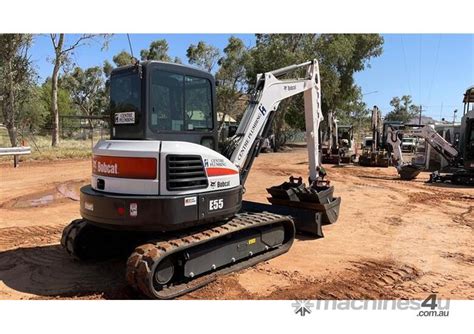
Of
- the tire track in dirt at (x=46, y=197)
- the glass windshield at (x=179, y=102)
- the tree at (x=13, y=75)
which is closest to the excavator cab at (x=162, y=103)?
the glass windshield at (x=179, y=102)

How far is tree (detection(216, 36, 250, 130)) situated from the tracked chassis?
31.2m

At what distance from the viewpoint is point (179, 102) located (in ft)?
18.2

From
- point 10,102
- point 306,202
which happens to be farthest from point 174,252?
point 10,102

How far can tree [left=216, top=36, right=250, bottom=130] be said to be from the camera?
38125 millimetres

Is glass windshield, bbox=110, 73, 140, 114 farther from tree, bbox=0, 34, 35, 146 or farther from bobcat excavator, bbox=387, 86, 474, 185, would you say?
tree, bbox=0, 34, 35, 146

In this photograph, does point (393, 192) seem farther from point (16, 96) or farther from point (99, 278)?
point (16, 96)

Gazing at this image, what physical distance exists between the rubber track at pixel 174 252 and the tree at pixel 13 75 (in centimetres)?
2239

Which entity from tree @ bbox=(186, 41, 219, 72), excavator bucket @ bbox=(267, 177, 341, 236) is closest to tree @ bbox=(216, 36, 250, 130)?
tree @ bbox=(186, 41, 219, 72)

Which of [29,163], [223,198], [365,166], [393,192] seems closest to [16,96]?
[29,163]

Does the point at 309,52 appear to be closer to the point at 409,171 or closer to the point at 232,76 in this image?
the point at 232,76

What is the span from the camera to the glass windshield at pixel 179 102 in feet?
17.4

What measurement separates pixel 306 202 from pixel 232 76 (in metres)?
33.1

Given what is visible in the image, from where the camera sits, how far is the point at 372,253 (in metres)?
6.94

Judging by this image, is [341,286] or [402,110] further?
[402,110]
